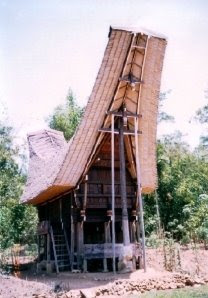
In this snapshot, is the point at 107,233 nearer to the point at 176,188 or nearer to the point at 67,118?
the point at 176,188

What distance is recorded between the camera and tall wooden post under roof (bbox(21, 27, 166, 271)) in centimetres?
1195

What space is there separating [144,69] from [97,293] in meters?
6.82

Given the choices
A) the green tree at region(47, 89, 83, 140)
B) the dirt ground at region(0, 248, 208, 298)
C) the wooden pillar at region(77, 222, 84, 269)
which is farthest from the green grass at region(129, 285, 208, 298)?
the green tree at region(47, 89, 83, 140)

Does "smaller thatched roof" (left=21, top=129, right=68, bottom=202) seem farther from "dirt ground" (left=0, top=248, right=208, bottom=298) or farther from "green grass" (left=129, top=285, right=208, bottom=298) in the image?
"green grass" (left=129, top=285, right=208, bottom=298)

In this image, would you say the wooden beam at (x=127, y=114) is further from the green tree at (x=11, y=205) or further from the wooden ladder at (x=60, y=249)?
the green tree at (x=11, y=205)

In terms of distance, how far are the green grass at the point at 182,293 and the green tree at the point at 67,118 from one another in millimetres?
18928

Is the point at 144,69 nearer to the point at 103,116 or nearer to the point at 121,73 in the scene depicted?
the point at 121,73

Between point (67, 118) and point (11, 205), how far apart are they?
29.3ft

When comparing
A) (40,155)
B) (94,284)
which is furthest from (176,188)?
(94,284)

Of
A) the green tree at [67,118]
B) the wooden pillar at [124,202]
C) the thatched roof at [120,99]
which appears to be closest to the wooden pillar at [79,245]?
the thatched roof at [120,99]

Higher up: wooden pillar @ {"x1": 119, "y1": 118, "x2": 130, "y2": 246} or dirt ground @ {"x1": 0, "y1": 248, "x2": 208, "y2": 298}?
wooden pillar @ {"x1": 119, "y1": 118, "x2": 130, "y2": 246}

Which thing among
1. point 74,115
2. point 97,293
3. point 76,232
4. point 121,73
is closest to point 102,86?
point 121,73

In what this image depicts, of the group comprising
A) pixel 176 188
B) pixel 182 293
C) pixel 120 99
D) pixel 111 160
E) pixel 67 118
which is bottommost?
pixel 182 293

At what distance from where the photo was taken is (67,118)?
2878cm
